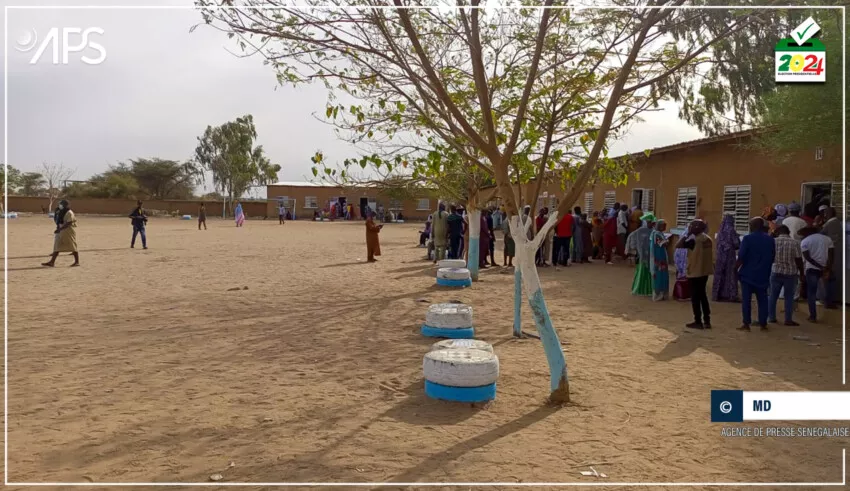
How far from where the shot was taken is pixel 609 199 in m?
19.9

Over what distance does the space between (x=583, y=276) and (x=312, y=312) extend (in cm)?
707

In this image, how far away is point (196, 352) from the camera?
19.9 ft

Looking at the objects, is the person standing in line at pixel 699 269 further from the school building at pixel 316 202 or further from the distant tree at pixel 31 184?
the distant tree at pixel 31 184

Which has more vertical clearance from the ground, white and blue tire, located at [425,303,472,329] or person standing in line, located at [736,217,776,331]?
person standing in line, located at [736,217,776,331]

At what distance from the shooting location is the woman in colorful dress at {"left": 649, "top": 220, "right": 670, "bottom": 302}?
31.8ft

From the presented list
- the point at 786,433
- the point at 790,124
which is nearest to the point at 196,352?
the point at 786,433

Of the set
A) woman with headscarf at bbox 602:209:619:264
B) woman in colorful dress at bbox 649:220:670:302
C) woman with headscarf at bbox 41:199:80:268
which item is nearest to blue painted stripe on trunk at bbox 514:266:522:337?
woman in colorful dress at bbox 649:220:670:302

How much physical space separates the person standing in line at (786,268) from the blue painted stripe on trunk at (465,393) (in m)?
5.11

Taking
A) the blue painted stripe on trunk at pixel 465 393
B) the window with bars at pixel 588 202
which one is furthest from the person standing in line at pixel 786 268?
the window with bars at pixel 588 202

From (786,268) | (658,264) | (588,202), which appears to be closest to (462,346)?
(786,268)

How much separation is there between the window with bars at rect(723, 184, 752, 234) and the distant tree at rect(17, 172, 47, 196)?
58399 mm

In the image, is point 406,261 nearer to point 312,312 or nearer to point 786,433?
point 312,312

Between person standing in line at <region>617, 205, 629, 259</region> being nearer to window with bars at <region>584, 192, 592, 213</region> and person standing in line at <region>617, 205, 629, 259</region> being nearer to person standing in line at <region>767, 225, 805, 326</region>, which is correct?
window with bars at <region>584, 192, 592, 213</region>

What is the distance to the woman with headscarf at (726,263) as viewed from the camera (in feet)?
30.5
